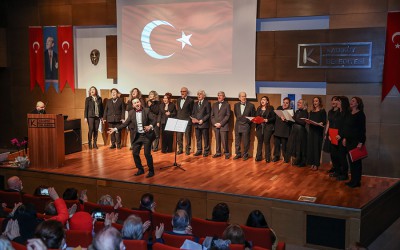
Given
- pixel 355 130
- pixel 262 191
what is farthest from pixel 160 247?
pixel 355 130

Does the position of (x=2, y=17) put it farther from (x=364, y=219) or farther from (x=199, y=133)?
(x=364, y=219)

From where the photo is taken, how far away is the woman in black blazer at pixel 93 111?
10.9 meters

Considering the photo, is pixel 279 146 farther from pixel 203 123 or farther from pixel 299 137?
pixel 203 123

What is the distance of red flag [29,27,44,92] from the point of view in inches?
478

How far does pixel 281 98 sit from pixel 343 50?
1617 millimetres

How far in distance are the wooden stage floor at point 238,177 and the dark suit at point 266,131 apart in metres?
0.26

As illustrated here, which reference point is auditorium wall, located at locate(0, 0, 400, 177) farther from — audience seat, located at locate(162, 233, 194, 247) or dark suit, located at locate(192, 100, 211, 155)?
audience seat, located at locate(162, 233, 194, 247)

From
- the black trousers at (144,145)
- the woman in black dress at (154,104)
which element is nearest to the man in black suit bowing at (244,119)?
the woman in black dress at (154,104)

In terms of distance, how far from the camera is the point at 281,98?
9.89 meters

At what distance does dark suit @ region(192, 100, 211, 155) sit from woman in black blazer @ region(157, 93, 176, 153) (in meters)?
0.50

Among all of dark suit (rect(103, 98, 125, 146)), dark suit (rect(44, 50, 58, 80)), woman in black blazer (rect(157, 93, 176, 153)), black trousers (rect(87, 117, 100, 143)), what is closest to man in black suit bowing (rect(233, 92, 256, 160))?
woman in black blazer (rect(157, 93, 176, 153))

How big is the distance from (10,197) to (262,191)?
3636 mm

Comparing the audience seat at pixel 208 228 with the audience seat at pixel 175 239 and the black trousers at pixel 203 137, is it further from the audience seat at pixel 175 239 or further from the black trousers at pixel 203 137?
the black trousers at pixel 203 137

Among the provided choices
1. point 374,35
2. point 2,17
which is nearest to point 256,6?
point 374,35
